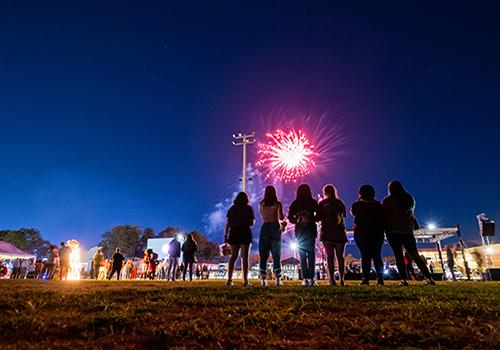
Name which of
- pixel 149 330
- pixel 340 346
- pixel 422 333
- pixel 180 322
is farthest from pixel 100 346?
pixel 422 333

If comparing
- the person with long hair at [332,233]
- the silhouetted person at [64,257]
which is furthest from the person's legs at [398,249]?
the silhouetted person at [64,257]

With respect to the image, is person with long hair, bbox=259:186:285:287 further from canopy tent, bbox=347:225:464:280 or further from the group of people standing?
canopy tent, bbox=347:225:464:280

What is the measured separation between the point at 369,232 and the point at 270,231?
7.40 ft

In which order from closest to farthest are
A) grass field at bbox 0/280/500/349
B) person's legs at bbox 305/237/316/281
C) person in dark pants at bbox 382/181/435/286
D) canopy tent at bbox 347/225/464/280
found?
A: grass field at bbox 0/280/500/349, person's legs at bbox 305/237/316/281, person in dark pants at bbox 382/181/435/286, canopy tent at bbox 347/225/464/280

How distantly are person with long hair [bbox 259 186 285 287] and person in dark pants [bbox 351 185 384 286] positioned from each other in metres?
1.80

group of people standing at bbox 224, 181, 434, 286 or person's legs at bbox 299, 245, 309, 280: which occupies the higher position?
group of people standing at bbox 224, 181, 434, 286

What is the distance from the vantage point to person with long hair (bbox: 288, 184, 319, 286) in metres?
6.61

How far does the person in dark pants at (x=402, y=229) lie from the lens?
23.3ft

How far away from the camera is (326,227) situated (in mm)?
6891

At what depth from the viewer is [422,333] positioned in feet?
7.06

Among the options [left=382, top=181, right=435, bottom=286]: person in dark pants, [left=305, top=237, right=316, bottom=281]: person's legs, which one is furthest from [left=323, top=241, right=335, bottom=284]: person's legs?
[left=382, top=181, right=435, bottom=286]: person in dark pants

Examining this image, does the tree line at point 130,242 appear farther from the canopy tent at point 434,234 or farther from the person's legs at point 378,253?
the person's legs at point 378,253

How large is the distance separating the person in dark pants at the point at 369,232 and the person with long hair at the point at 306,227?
1.10 metres

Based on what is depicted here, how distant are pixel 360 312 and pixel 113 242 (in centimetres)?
8143
